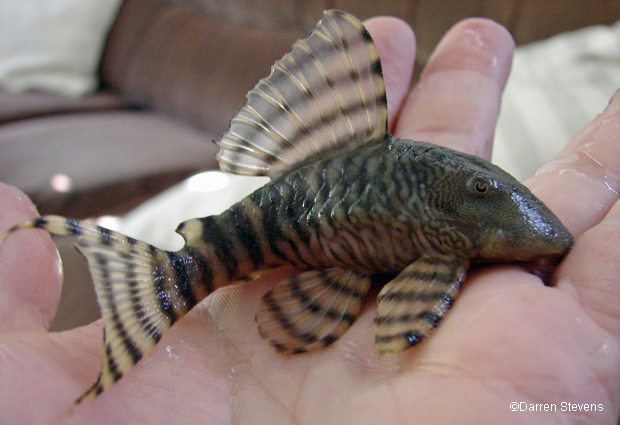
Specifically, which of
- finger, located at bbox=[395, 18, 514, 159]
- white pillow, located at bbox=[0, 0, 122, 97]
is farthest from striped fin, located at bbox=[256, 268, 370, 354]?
white pillow, located at bbox=[0, 0, 122, 97]

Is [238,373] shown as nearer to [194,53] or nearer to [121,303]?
[121,303]

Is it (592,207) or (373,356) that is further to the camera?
(592,207)

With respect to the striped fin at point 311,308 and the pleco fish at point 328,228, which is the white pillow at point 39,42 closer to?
the pleco fish at point 328,228

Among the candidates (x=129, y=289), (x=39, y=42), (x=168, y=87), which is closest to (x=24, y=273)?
(x=129, y=289)

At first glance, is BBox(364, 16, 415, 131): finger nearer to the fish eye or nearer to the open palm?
the open palm

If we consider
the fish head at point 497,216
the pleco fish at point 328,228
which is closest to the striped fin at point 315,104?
the pleco fish at point 328,228

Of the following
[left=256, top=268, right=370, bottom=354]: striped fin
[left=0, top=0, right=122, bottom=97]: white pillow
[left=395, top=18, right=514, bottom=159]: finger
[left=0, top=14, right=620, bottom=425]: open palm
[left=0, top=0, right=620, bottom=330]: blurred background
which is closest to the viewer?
[left=0, top=14, right=620, bottom=425]: open palm

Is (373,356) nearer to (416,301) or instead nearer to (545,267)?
(416,301)
